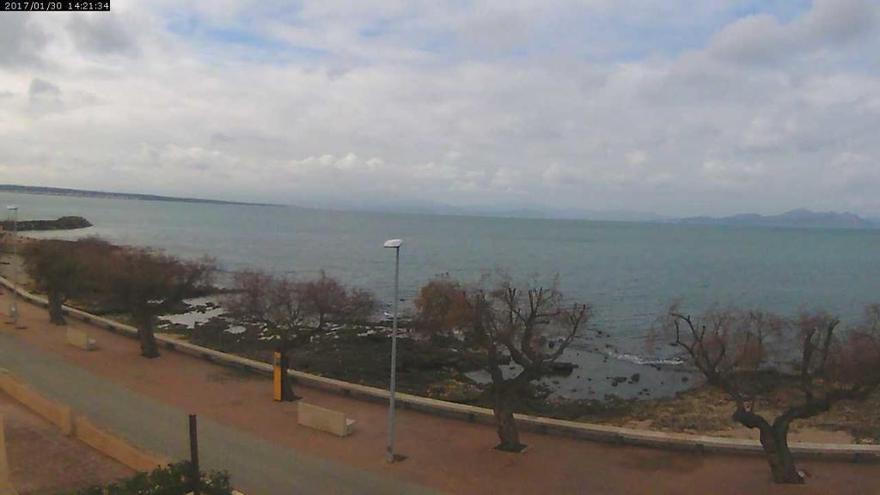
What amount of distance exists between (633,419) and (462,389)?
23.2ft

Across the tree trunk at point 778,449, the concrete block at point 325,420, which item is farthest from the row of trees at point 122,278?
the tree trunk at point 778,449

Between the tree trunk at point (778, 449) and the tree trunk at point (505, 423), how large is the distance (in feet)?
17.9

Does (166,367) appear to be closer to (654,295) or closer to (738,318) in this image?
(738,318)

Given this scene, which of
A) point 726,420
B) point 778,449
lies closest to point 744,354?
point 778,449

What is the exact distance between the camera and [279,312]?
24078mm

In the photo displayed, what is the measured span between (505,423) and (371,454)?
3501 mm

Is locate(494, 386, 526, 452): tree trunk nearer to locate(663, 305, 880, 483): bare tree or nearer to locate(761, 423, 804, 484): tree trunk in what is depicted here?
locate(663, 305, 880, 483): bare tree

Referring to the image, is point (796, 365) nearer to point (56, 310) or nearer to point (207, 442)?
point (207, 442)

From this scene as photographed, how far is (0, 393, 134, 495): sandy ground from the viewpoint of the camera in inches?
534

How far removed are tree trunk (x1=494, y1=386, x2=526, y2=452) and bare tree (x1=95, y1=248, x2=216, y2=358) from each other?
50.7 feet

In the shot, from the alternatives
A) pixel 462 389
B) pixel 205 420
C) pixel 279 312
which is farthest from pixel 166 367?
pixel 462 389

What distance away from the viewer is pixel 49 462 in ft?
47.5

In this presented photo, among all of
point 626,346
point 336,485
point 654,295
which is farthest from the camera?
point 654,295

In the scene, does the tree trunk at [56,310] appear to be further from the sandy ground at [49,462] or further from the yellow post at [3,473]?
the yellow post at [3,473]
